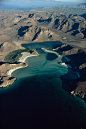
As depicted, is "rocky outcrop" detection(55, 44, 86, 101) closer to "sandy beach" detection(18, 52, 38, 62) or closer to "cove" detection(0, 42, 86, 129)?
"cove" detection(0, 42, 86, 129)

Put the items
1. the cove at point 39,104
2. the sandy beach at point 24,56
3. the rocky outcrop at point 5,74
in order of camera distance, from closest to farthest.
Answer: the cove at point 39,104 < the rocky outcrop at point 5,74 < the sandy beach at point 24,56

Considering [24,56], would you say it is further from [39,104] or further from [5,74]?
[39,104]

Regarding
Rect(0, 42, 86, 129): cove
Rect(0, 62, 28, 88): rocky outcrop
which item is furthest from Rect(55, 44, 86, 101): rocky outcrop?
Rect(0, 62, 28, 88): rocky outcrop

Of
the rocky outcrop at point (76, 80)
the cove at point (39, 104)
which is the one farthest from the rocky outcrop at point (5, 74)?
the rocky outcrop at point (76, 80)

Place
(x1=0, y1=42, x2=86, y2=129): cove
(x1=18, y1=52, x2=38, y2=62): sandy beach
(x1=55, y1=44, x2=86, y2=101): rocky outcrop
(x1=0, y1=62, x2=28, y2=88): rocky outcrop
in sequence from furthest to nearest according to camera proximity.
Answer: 1. (x1=18, y1=52, x2=38, y2=62): sandy beach
2. (x1=0, y1=62, x2=28, y2=88): rocky outcrop
3. (x1=55, y1=44, x2=86, y2=101): rocky outcrop
4. (x1=0, y1=42, x2=86, y2=129): cove

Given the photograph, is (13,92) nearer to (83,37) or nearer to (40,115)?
(40,115)

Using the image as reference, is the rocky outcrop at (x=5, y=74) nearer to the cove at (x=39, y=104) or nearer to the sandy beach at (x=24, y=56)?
the cove at (x=39, y=104)

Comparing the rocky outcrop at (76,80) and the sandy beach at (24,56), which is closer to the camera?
the rocky outcrop at (76,80)

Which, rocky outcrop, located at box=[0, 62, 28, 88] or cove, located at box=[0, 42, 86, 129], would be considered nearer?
cove, located at box=[0, 42, 86, 129]

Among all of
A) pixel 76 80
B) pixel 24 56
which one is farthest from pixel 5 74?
pixel 76 80
